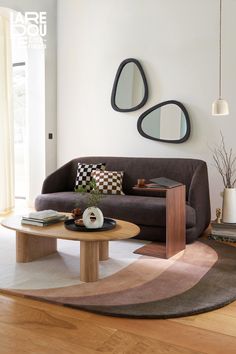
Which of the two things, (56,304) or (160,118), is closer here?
(56,304)

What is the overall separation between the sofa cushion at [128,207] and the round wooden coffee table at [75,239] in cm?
60

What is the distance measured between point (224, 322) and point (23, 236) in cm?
174

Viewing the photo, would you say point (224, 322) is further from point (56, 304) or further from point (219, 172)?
point (219, 172)

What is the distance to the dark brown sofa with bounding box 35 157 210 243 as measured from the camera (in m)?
3.71

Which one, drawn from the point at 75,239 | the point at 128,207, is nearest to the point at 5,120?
the point at 128,207

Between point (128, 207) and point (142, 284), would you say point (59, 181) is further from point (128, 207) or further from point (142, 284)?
point (142, 284)

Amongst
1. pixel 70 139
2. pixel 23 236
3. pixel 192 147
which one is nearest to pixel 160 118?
pixel 192 147

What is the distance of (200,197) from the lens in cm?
391

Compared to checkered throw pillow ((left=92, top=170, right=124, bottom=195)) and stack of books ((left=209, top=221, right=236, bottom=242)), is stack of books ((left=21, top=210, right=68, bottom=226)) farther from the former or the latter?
stack of books ((left=209, top=221, right=236, bottom=242))

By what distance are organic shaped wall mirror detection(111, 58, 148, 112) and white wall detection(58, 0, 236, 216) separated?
0.30 ft

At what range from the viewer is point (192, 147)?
4.68 metres

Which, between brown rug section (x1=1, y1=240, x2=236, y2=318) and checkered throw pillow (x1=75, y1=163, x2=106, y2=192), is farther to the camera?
checkered throw pillow (x1=75, y1=163, x2=106, y2=192)

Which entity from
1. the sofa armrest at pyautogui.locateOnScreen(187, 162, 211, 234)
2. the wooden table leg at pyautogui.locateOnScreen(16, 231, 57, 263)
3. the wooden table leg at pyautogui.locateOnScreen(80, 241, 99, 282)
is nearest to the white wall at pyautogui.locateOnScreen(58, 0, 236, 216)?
the sofa armrest at pyautogui.locateOnScreen(187, 162, 211, 234)

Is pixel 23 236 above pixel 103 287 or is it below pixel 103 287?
above
